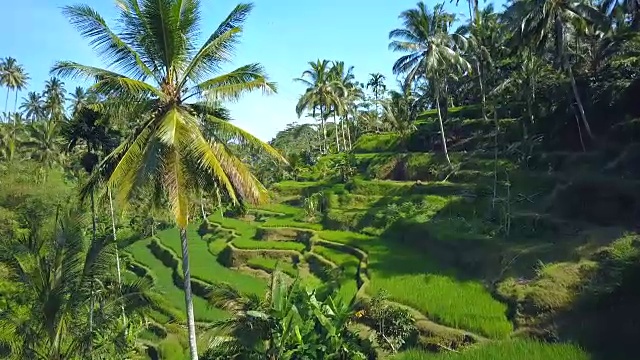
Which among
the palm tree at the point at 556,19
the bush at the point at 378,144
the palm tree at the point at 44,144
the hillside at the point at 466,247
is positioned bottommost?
the hillside at the point at 466,247

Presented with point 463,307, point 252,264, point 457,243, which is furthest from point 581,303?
point 252,264

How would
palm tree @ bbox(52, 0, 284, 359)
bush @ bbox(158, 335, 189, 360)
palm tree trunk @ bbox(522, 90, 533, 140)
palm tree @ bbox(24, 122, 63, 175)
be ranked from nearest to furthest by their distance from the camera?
palm tree @ bbox(52, 0, 284, 359)
bush @ bbox(158, 335, 189, 360)
palm tree trunk @ bbox(522, 90, 533, 140)
palm tree @ bbox(24, 122, 63, 175)

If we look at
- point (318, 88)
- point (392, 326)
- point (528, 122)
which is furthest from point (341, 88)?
point (392, 326)

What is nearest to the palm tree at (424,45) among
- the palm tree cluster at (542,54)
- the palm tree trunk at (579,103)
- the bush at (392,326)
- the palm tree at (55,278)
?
the palm tree cluster at (542,54)

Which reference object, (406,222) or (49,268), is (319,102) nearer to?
(406,222)

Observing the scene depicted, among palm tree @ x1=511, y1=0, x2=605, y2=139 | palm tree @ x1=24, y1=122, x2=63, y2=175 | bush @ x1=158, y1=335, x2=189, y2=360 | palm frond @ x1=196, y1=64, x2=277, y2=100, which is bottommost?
bush @ x1=158, y1=335, x2=189, y2=360

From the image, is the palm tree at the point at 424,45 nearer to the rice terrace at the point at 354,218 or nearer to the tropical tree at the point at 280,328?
the rice terrace at the point at 354,218

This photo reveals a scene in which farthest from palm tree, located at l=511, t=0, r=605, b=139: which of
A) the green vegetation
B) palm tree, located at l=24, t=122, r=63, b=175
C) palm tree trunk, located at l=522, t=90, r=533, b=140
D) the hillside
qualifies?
palm tree, located at l=24, t=122, r=63, b=175

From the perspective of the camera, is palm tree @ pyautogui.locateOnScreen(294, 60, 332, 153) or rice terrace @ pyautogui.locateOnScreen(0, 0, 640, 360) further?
palm tree @ pyautogui.locateOnScreen(294, 60, 332, 153)

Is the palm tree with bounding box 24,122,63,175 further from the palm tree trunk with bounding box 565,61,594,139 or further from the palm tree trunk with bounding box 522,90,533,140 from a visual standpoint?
the palm tree trunk with bounding box 565,61,594,139
